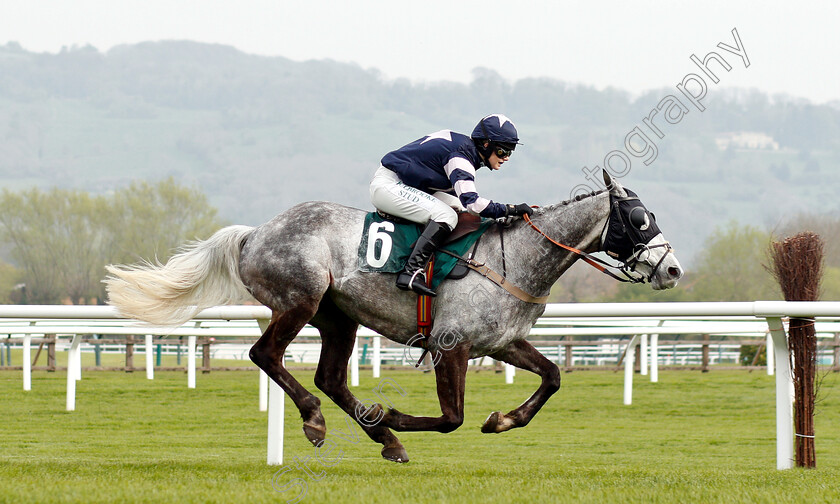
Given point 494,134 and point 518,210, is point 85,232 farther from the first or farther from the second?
point 518,210

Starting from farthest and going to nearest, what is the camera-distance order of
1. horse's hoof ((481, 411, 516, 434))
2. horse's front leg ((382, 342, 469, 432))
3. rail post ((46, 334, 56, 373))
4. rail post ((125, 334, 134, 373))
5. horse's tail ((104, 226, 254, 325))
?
rail post ((125, 334, 134, 373)) < rail post ((46, 334, 56, 373)) < horse's tail ((104, 226, 254, 325)) < horse's hoof ((481, 411, 516, 434)) < horse's front leg ((382, 342, 469, 432))

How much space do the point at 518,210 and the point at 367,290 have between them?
89 cm

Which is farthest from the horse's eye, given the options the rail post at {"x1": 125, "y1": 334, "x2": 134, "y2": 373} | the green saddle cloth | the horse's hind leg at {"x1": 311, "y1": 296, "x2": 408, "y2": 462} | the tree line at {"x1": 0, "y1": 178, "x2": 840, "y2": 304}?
the tree line at {"x1": 0, "y1": 178, "x2": 840, "y2": 304}

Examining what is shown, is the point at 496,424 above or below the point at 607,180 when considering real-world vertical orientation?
below

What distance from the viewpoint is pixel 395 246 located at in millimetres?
5219

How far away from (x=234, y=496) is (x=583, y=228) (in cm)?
231

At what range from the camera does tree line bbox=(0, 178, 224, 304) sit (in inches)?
2427

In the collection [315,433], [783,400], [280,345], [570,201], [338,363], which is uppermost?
[570,201]

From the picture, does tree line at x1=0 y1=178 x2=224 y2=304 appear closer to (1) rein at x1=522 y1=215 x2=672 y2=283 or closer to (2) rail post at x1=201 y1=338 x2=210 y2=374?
(2) rail post at x1=201 y1=338 x2=210 y2=374

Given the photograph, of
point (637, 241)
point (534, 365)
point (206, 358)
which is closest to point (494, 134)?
point (637, 241)

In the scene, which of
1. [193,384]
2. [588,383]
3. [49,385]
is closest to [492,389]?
[588,383]

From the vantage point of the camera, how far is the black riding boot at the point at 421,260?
16.6ft

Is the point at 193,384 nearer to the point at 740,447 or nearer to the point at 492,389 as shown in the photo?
the point at 492,389

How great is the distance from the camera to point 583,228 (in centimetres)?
523
